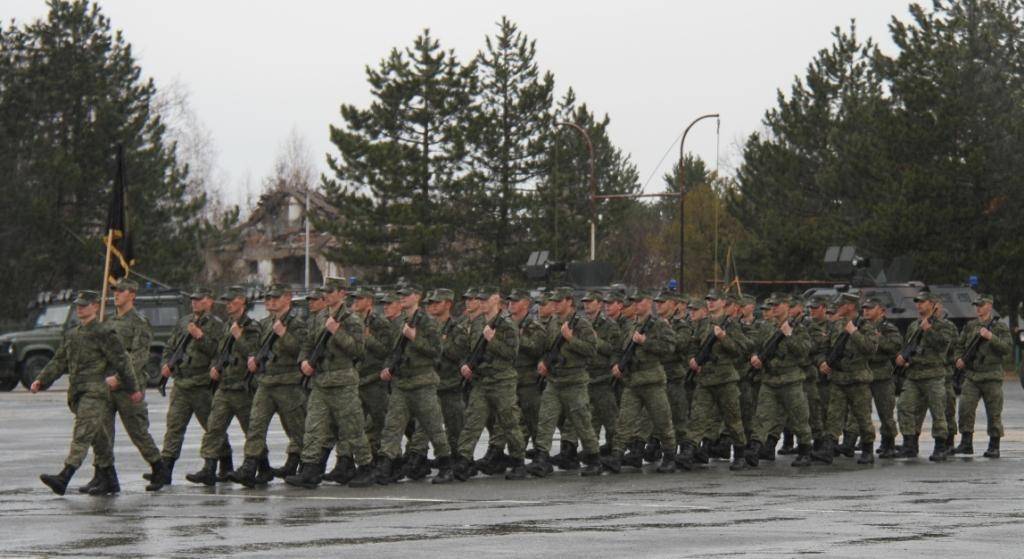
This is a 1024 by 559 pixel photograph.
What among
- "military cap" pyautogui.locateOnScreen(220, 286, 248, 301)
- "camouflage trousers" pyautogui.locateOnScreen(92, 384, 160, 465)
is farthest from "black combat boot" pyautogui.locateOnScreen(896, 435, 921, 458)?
"camouflage trousers" pyautogui.locateOnScreen(92, 384, 160, 465)

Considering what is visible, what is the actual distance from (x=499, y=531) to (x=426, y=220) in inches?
1917

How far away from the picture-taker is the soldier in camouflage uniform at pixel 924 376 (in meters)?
19.3

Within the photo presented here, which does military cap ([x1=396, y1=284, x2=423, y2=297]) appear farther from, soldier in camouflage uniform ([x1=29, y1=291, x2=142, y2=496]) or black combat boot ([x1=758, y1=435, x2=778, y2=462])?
black combat boot ([x1=758, y1=435, x2=778, y2=462])

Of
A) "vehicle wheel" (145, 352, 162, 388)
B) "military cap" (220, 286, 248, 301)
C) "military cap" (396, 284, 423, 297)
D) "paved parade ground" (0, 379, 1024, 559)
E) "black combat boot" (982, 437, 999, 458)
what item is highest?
"military cap" (396, 284, 423, 297)

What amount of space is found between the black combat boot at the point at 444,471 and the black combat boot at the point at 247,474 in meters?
1.70

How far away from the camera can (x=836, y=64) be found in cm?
6731

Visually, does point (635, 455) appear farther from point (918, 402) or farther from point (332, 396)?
point (918, 402)

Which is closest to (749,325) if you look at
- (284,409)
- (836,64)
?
(284,409)

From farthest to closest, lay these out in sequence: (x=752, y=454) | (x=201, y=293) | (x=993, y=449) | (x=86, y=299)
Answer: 1. (x=993, y=449)
2. (x=752, y=454)
3. (x=201, y=293)
4. (x=86, y=299)

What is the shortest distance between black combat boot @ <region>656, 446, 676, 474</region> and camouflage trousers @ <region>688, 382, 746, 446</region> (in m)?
0.64

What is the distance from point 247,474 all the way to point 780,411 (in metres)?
5.82

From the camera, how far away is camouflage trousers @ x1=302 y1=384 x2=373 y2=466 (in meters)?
15.7

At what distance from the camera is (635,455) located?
1772cm

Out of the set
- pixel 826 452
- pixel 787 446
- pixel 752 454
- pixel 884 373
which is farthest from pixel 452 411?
pixel 884 373
